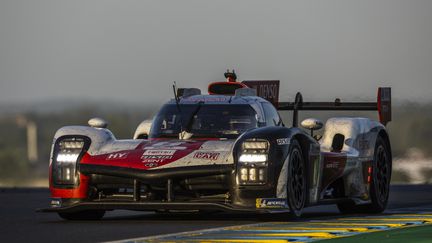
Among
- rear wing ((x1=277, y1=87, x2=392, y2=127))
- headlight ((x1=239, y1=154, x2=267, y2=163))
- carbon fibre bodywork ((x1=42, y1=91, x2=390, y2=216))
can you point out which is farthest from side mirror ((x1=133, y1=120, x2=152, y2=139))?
headlight ((x1=239, y1=154, x2=267, y2=163))

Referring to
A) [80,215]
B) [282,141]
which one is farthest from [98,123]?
[282,141]

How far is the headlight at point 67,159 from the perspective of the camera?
51.4ft

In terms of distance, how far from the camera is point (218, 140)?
15.9m

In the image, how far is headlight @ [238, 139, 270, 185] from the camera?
15133 millimetres

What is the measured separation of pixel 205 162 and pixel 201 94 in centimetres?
282

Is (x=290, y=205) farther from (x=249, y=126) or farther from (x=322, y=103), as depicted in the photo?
(x=322, y=103)

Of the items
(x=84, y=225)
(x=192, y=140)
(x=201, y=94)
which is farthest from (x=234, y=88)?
(x=84, y=225)

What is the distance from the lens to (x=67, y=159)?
15.8 meters

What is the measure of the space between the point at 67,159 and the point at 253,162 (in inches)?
88.2

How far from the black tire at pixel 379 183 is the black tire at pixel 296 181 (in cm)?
217

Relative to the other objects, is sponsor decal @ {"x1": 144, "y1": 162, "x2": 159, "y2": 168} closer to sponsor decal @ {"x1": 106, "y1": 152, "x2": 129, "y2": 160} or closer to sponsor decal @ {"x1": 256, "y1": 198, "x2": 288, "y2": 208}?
sponsor decal @ {"x1": 106, "y1": 152, "x2": 129, "y2": 160}

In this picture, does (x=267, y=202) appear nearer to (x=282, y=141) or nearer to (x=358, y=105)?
(x=282, y=141)

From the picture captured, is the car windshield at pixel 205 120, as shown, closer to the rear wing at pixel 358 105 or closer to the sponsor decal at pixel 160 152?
the sponsor decal at pixel 160 152

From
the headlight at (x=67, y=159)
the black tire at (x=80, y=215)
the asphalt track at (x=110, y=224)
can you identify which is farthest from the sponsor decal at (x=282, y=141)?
the black tire at (x=80, y=215)
